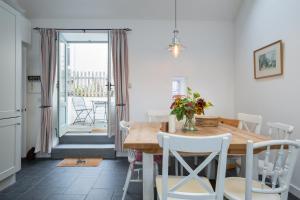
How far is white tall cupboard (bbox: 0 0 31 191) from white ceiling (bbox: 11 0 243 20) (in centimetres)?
109

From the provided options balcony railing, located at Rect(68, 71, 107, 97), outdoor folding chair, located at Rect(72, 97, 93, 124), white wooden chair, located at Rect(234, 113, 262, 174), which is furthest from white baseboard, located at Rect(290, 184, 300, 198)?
balcony railing, located at Rect(68, 71, 107, 97)

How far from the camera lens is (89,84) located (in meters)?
8.08

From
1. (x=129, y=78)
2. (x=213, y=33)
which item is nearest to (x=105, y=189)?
(x=129, y=78)

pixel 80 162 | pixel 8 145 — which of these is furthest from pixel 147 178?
pixel 80 162

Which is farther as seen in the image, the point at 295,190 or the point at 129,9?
the point at 129,9

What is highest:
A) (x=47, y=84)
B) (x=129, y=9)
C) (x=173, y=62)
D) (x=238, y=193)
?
(x=129, y=9)

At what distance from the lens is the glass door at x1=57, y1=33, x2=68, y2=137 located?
4.48m

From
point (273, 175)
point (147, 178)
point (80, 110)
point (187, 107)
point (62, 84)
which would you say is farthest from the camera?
point (80, 110)

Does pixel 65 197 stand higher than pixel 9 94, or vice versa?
pixel 9 94

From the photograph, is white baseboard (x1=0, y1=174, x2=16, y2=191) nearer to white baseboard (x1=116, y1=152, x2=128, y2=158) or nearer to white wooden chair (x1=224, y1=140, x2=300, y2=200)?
white baseboard (x1=116, y1=152, x2=128, y2=158)

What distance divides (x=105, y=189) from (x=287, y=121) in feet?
8.05

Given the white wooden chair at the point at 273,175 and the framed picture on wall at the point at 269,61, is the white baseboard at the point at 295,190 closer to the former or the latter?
the white wooden chair at the point at 273,175

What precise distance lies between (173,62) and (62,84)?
2306 mm

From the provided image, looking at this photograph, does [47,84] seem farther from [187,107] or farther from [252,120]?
[252,120]
